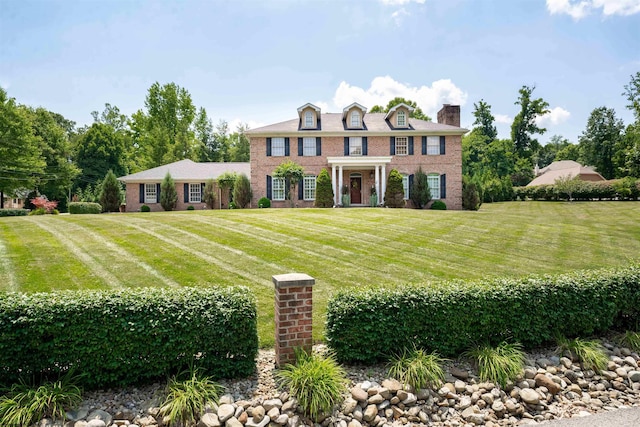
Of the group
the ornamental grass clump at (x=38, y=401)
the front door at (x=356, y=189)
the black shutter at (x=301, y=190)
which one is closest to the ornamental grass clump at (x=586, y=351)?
the ornamental grass clump at (x=38, y=401)

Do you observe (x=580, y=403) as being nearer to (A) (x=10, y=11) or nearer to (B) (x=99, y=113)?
(A) (x=10, y=11)

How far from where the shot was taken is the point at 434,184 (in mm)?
23656

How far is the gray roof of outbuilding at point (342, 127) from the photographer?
2327 centimetres

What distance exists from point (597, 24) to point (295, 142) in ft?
53.9

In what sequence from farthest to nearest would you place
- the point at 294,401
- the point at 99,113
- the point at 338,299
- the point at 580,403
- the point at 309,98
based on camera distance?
the point at 99,113 < the point at 309,98 < the point at 338,299 < the point at 580,403 < the point at 294,401

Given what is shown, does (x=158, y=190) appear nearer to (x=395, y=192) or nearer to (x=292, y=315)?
(x=395, y=192)

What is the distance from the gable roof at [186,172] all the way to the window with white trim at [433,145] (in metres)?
13.6

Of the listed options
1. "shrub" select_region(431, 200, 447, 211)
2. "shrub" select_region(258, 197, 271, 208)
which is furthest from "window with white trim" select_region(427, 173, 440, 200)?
"shrub" select_region(258, 197, 271, 208)

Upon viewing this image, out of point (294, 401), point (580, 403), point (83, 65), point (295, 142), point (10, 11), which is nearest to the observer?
point (294, 401)

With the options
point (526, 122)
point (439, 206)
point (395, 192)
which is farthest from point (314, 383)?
point (526, 122)

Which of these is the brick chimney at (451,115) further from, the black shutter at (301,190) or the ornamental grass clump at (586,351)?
the ornamental grass clump at (586,351)

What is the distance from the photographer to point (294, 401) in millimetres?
3514

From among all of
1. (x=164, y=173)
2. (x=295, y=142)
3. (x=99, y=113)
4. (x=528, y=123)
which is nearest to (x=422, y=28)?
(x=295, y=142)

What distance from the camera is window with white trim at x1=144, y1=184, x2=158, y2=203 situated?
2566 centimetres
